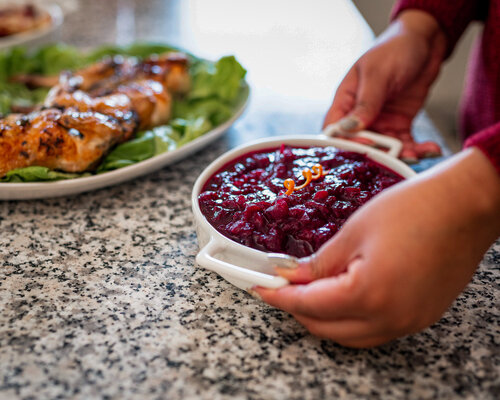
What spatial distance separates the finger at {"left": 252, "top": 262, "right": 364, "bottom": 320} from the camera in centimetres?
97

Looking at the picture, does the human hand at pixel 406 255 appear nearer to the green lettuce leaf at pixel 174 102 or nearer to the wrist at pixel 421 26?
the green lettuce leaf at pixel 174 102

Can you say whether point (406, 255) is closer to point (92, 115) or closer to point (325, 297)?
point (325, 297)

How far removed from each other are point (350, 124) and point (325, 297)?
2.77 feet

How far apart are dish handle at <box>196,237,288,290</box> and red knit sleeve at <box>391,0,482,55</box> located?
1.38m

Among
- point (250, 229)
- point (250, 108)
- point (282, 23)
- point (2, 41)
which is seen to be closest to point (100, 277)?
point (250, 229)

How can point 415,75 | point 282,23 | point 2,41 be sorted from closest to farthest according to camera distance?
point 415,75 < point 2,41 < point 282,23

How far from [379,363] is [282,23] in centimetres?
272

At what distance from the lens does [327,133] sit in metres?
1.68

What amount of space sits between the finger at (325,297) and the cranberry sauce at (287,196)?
14 centimetres

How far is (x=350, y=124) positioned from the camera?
169cm

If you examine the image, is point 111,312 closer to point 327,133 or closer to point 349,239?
point 349,239

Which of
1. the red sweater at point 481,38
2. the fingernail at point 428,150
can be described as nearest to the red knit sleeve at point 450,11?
the red sweater at point 481,38

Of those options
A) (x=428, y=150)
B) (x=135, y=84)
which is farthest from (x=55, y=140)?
(x=428, y=150)

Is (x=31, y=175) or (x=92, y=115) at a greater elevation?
(x=92, y=115)
